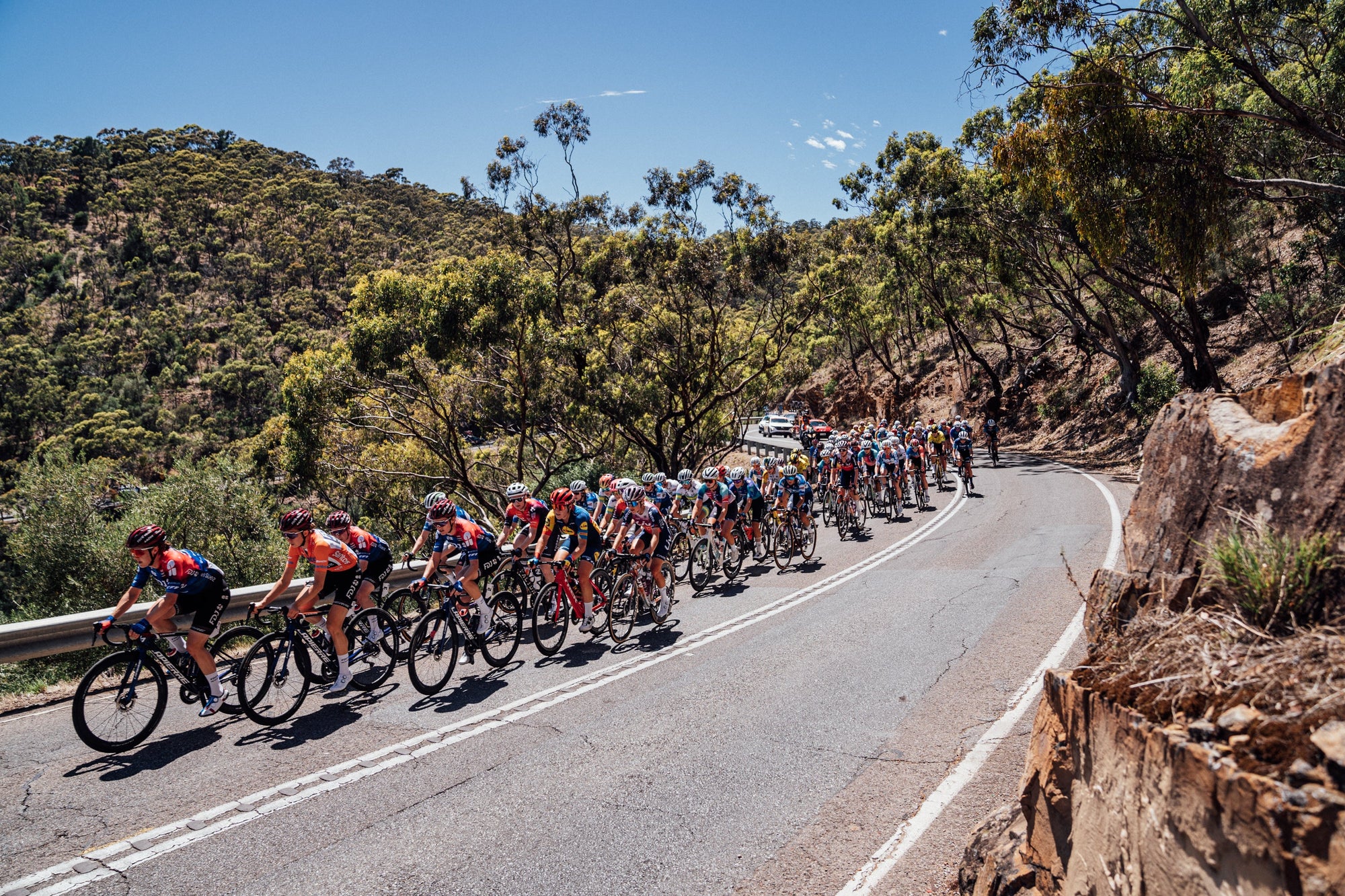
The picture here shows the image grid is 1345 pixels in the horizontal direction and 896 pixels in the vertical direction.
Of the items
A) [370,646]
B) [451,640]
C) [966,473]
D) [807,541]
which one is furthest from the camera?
[966,473]

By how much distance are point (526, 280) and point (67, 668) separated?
1265 cm

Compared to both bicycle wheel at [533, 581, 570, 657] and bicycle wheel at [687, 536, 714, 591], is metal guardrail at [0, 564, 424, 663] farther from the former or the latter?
bicycle wheel at [687, 536, 714, 591]

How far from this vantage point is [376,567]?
27.2 feet

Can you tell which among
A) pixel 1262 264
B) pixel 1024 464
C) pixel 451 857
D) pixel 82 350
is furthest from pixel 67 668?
pixel 82 350

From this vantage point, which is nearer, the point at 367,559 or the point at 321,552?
the point at 321,552

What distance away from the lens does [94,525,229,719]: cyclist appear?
21.8ft

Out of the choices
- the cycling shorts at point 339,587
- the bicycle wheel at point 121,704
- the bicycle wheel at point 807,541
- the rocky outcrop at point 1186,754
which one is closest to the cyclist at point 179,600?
the bicycle wheel at point 121,704

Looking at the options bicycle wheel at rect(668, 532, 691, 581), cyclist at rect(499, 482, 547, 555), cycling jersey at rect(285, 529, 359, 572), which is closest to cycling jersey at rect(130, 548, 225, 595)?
cycling jersey at rect(285, 529, 359, 572)

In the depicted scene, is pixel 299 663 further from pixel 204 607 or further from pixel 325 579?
pixel 204 607

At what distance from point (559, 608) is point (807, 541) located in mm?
6417

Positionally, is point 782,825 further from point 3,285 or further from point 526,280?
point 3,285

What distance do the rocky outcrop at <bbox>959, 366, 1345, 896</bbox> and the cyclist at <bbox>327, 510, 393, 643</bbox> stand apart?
6.34 m

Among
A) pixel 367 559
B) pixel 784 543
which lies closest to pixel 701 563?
pixel 784 543

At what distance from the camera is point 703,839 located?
490cm
